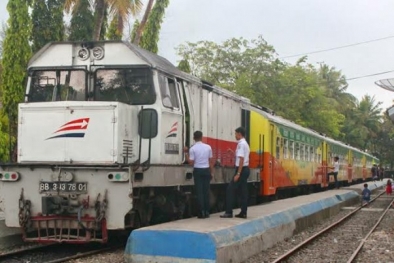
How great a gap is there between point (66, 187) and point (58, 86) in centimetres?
198

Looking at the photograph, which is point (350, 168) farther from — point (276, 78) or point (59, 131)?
point (59, 131)

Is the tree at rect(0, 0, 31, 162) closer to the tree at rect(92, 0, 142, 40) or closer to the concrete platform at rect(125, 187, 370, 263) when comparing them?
the tree at rect(92, 0, 142, 40)

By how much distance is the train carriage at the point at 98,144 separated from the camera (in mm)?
9602

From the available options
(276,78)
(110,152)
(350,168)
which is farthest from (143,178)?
(276,78)

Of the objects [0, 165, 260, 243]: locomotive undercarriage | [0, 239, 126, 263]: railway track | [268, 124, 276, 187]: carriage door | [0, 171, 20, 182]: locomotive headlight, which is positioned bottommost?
[0, 239, 126, 263]: railway track

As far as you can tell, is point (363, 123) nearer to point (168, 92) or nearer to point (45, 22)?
point (45, 22)

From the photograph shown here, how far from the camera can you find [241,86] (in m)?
43.5

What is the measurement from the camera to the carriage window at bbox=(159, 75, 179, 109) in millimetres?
10695

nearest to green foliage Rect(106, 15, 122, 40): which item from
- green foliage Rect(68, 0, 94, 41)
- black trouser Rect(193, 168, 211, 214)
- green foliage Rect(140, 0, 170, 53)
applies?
green foliage Rect(68, 0, 94, 41)

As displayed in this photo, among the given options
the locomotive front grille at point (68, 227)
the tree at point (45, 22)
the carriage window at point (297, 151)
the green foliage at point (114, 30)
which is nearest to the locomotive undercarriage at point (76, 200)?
the locomotive front grille at point (68, 227)

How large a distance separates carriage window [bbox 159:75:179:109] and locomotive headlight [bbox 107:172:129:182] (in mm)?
1837

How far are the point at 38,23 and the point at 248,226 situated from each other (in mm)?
14466

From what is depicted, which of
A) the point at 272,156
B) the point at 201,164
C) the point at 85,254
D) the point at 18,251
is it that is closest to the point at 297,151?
the point at 272,156

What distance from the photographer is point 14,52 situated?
20.0 m
